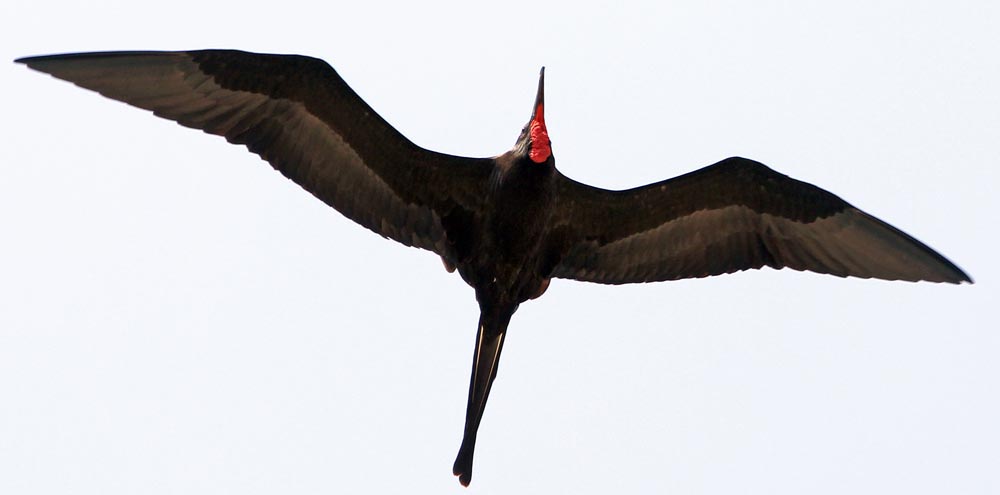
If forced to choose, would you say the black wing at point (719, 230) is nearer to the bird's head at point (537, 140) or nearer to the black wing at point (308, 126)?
the bird's head at point (537, 140)

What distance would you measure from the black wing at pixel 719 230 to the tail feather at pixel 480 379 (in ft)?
1.91

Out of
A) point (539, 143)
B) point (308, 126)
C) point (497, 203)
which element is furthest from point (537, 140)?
point (308, 126)

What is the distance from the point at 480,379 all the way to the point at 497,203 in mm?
1166

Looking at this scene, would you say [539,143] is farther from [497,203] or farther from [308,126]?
[308,126]

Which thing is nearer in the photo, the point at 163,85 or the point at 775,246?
the point at 163,85

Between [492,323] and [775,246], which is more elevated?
[775,246]

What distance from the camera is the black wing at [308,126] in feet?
30.0

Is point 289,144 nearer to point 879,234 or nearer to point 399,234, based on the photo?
point 399,234

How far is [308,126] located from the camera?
9.58 m

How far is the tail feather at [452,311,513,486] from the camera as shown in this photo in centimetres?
985

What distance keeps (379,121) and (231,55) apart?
102 cm

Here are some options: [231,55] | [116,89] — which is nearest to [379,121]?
[231,55]

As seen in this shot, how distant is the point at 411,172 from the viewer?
32.4ft

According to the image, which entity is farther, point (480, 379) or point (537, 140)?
point (480, 379)
